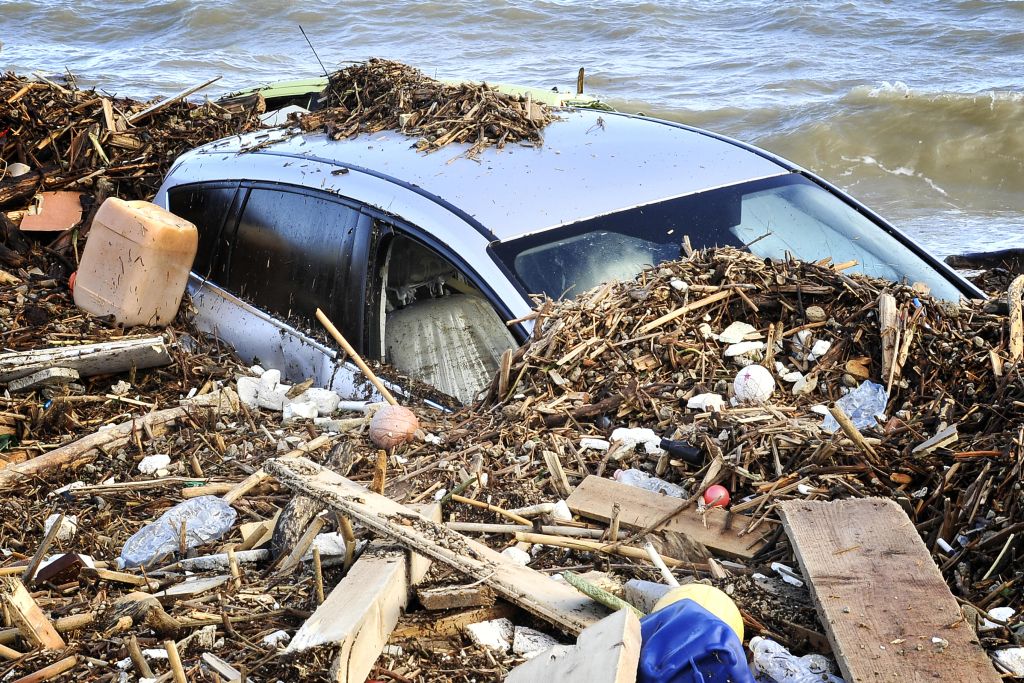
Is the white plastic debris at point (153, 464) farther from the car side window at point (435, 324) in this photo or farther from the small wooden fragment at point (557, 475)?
the small wooden fragment at point (557, 475)

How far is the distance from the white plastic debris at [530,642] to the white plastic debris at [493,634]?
0.07 feet

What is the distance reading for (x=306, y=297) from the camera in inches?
191

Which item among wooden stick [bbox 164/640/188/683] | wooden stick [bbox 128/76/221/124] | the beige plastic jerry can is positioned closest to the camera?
wooden stick [bbox 164/640/188/683]

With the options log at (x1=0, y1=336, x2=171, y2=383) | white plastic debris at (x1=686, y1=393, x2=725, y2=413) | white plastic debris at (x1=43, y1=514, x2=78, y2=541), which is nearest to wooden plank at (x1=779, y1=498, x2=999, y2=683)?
white plastic debris at (x1=686, y1=393, x2=725, y2=413)

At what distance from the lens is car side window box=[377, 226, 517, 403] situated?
450 cm

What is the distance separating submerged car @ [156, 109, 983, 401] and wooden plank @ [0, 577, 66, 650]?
1.83m

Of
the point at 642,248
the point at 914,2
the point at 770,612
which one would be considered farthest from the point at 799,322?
the point at 914,2

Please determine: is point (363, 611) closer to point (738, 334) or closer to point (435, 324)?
point (738, 334)

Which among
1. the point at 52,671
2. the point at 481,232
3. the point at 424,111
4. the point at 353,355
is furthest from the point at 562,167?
the point at 52,671

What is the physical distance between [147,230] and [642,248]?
2.73 metres

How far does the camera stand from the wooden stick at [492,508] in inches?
132

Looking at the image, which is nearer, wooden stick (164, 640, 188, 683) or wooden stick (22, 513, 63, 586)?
wooden stick (164, 640, 188, 683)

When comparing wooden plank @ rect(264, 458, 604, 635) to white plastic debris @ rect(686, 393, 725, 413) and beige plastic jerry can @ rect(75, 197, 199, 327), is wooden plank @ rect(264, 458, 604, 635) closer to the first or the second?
white plastic debris @ rect(686, 393, 725, 413)

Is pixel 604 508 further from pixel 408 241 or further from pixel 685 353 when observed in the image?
pixel 408 241
